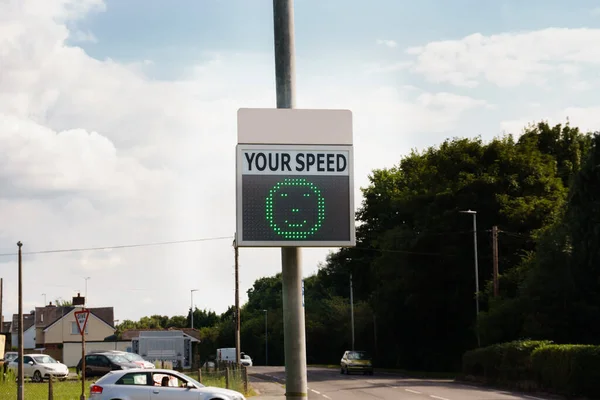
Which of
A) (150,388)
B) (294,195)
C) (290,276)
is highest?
(294,195)

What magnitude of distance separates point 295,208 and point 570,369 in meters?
28.1

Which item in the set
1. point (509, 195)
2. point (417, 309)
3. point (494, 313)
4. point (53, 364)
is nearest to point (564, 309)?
point (494, 313)

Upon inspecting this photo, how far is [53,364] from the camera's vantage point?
Answer: 174 ft

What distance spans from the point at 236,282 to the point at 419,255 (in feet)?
57.7

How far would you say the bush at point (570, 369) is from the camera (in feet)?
108

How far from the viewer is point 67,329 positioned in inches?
4437

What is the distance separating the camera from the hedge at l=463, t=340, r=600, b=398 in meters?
33.1

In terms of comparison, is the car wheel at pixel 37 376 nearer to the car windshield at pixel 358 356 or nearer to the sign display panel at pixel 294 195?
the car windshield at pixel 358 356

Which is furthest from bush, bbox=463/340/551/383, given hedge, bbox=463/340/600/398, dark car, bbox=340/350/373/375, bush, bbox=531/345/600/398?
dark car, bbox=340/350/373/375

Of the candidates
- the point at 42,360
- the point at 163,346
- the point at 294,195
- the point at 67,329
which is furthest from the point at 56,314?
the point at 294,195

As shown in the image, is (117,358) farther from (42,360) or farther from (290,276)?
(290,276)

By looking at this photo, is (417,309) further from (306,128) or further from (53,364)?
(306,128)

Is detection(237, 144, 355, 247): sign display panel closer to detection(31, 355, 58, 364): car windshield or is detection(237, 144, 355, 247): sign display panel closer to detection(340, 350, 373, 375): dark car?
detection(31, 355, 58, 364): car windshield

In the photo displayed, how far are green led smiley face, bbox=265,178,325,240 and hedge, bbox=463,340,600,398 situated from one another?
26.7m
